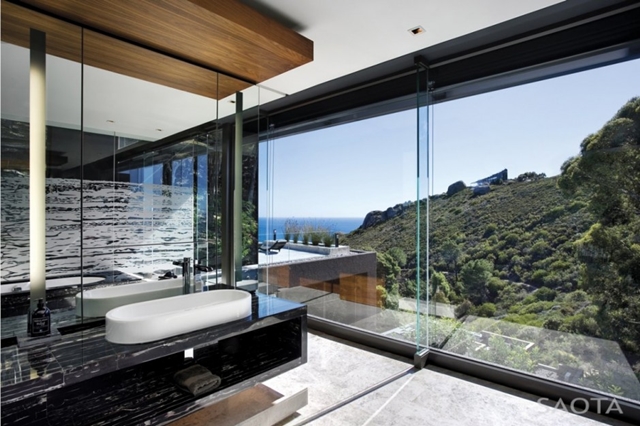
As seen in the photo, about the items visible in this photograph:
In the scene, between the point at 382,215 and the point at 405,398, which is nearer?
the point at 405,398

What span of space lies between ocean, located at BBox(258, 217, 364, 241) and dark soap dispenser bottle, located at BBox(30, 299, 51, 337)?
80.7 inches

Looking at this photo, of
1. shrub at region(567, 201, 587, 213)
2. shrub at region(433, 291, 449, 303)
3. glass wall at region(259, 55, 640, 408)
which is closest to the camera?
glass wall at region(259, 55, 640, 408)

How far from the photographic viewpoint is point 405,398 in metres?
2.45

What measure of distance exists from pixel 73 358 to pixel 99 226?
0.65 m

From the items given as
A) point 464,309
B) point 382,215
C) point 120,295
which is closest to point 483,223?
point 464,309

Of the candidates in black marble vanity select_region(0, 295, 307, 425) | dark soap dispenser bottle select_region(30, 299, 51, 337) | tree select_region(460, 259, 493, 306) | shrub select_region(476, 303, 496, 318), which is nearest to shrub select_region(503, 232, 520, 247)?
tree select_region(460, 259, 493, 306)

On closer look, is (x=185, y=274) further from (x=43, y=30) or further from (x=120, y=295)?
(x=43, y=30)

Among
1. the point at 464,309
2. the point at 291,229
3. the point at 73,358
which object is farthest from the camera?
the point at 291,229

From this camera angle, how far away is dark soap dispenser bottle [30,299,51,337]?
1.55 metres

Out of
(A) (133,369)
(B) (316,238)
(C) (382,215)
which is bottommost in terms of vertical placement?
(A) (133,369)

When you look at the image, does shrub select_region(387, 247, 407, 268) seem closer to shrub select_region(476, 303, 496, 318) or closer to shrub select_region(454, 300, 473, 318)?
shrub select_region(454, 300, 473, 318)

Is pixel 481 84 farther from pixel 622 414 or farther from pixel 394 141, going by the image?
pixel 622 414

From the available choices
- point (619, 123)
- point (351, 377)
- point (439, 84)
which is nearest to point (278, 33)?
point (439, 84)

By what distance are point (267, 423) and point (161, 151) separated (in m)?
1.76
